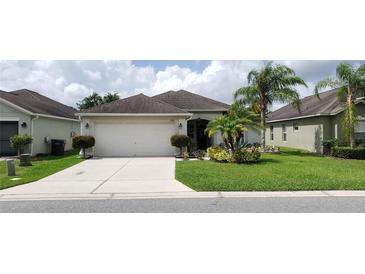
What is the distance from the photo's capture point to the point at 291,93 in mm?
18906

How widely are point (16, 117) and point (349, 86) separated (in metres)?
19.6

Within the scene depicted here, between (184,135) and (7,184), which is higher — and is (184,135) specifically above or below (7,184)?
above

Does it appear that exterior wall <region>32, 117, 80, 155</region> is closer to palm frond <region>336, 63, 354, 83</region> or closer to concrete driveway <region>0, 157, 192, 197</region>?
concrete driveway <region>0, 157, 192, 197</region>

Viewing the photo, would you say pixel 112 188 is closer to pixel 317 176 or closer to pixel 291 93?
pixel 317 176

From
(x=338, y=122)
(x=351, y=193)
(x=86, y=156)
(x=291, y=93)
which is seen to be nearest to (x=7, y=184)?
(x=86, y=156)

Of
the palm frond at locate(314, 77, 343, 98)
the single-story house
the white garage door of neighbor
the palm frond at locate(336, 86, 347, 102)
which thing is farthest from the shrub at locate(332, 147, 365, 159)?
the white garage door of neighbor

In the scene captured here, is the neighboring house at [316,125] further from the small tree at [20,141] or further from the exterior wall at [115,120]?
the small tree at [20,141]

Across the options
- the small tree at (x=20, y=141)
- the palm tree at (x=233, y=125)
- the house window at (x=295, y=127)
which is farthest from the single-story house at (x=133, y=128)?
the house window at (x=295, y=127)

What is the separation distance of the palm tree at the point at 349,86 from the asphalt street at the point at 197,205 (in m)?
10.6

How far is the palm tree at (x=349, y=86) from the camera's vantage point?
1570cm

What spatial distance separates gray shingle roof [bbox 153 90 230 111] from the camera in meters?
20.6

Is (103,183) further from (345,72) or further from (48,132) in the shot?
(345,72)
